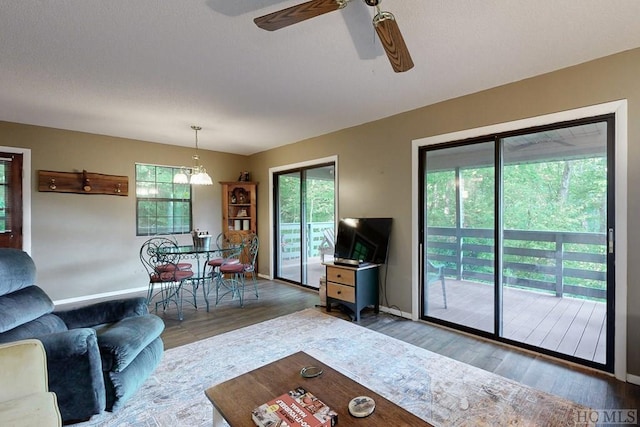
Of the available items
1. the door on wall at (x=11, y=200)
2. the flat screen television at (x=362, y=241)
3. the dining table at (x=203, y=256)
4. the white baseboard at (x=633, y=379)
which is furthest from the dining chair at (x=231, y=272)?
the white baseboard at (x=633, y=379)

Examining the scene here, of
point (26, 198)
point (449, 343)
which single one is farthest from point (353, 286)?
point (26, 198)

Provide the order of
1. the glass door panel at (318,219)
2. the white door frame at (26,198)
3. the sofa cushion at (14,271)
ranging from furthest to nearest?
the glass door panel at (318,219)
the white door frame at (26,198)
the sofa cushion at (14,271)

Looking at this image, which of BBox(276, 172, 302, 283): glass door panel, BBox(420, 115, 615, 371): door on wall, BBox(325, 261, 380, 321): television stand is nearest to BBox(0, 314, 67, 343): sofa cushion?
BBox(325, 261, 380, 321): television stand

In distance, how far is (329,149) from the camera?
4.75m

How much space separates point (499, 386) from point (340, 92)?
9.59ft

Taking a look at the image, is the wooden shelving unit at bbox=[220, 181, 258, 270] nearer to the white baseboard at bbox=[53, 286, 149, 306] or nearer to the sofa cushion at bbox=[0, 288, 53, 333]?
the white baseboard at bbox=[53, 286, 149, 306]

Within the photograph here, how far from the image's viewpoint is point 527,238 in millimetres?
2941

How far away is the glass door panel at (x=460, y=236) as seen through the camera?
321 cm

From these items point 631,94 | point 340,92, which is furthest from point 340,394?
point 631,94

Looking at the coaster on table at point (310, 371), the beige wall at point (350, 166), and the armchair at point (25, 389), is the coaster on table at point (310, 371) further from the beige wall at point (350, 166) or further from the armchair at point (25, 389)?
the beige wall at point (350, 166)

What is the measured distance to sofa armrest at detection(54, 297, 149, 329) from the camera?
2.38 m

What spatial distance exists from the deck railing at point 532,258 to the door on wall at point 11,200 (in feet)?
17.8
